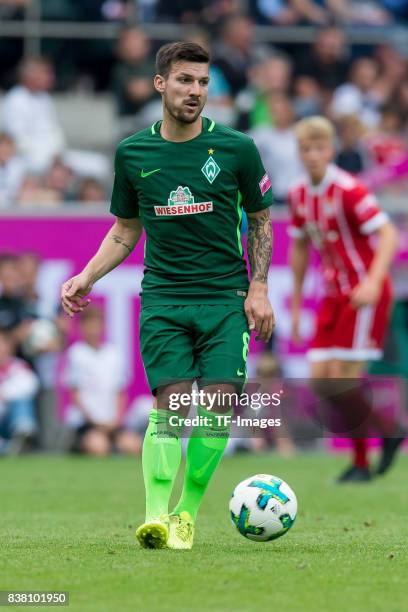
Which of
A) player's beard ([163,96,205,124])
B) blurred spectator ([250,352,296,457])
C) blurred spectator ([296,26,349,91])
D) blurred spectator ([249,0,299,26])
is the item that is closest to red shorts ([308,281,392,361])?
blurred spectator ([250,352,296,457])

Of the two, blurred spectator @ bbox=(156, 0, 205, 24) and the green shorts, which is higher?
blurred spectator @ bbox=(156, 0, 205, 24)

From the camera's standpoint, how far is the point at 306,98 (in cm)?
1772

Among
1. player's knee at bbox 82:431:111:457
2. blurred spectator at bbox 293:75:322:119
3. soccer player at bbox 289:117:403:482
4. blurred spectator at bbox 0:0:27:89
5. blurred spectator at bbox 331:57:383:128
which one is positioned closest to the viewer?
soccer player at bbox 289:117:403:482

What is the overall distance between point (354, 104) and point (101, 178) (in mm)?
4087

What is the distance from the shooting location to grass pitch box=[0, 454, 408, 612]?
16.1 feet

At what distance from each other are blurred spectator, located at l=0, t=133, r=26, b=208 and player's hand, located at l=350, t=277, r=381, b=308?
21.2 ft

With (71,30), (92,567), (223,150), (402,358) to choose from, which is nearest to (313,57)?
(71,30)

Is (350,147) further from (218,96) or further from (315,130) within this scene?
(315,130)

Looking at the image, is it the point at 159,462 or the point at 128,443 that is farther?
the point at 128,443

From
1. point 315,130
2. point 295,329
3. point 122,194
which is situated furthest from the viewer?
point 295,329

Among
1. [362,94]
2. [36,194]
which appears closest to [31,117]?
[36,194]

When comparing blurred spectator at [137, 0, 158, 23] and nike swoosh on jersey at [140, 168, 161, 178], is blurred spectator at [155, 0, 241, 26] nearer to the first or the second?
blurred spectator at [137, 0, 158, 23]

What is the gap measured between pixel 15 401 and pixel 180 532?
7970 mm

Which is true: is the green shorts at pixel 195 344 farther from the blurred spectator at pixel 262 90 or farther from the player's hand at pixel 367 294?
the blurred spectator at pixel 262 90
